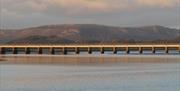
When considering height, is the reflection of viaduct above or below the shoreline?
below

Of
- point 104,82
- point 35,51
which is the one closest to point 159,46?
point 35,51

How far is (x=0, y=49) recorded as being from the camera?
181 m

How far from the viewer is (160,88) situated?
1596 inches

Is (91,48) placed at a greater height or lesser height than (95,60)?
lesser

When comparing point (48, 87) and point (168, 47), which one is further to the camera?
point (168, 47)

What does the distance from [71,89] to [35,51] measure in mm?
152022

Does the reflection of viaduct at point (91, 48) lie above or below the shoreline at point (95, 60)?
below

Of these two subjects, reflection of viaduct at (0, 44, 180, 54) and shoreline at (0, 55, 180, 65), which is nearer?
shoreline at (0, 55, 180, 65)

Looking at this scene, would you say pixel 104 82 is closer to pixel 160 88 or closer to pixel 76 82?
pixel 76 82

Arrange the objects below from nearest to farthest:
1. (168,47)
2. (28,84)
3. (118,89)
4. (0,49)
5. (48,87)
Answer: (118,89)
(48,87)
(28,84)
(168,47)
(0,49)

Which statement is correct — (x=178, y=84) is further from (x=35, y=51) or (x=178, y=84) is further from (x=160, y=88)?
(x=35, y=51)

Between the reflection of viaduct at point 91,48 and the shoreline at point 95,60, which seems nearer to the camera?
the shoreline at point 95,60

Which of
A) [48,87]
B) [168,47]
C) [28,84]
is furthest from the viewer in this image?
[168,47]

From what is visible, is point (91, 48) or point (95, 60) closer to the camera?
point (95, 60)
